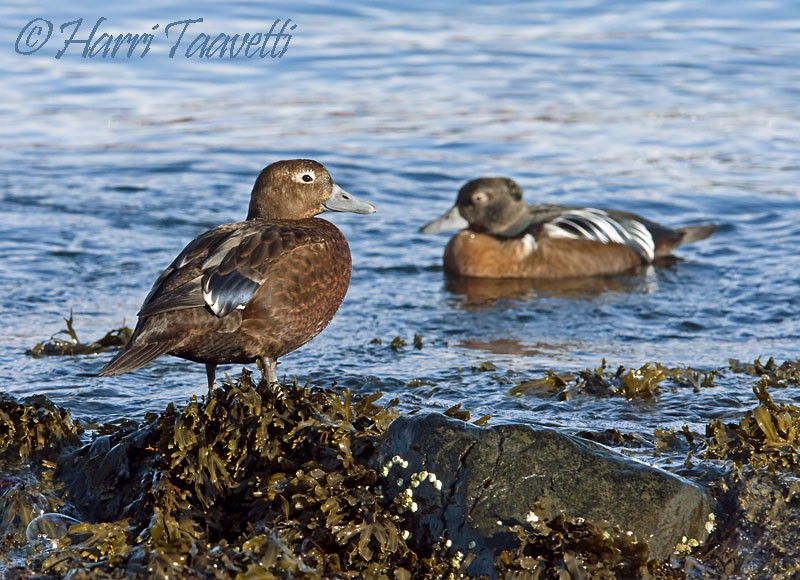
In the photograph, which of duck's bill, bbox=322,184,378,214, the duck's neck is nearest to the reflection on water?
the duck's neck

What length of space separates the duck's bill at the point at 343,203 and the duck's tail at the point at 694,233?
456cm

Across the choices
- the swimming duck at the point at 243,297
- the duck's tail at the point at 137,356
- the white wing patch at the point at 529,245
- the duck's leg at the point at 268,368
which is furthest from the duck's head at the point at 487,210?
the duck's tail at the point at 137,356

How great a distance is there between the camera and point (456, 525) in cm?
372

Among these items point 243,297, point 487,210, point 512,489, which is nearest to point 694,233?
point 487,210

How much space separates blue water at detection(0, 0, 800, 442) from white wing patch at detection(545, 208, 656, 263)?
0.31 m

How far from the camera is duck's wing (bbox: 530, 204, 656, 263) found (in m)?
9.35

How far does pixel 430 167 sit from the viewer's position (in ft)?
39.0

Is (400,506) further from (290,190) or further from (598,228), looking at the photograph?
(598,228)

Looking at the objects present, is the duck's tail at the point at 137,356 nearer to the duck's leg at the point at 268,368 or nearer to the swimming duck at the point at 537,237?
the duck's leg at the point at 268,368

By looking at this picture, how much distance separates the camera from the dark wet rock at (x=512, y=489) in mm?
3689

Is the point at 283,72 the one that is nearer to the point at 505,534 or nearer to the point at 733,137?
the point at 733,137

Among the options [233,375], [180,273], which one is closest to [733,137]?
[233,375]

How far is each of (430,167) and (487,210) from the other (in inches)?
96.9

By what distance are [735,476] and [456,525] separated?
1.02m
